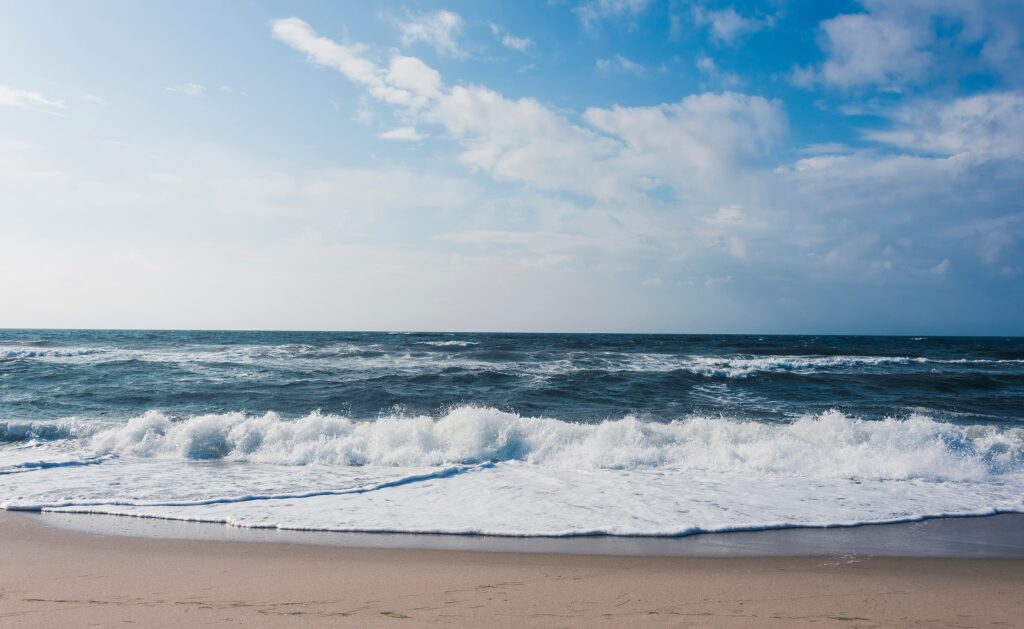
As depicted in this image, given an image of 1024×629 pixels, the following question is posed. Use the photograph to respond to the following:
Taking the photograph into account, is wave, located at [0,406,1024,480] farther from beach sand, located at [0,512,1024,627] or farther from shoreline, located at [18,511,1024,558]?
beach sand, located at [0,512,1024,627]

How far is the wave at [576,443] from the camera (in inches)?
356

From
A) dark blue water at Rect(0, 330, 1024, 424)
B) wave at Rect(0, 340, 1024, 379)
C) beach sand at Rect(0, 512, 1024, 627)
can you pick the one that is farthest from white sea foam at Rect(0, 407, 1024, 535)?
wave at Rect(0, 340, 1024, 379)

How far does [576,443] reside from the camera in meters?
10.2

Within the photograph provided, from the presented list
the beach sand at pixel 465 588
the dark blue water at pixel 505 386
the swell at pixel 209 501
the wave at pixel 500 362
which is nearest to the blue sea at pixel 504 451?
the swell at pixel 209 501

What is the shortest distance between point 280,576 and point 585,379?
50.0 feet

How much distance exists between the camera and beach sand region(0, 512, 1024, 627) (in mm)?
3736

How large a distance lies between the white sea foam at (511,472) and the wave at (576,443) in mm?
36

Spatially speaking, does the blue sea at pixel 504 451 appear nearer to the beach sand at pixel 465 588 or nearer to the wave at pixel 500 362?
the beach sand at pixel 465 588

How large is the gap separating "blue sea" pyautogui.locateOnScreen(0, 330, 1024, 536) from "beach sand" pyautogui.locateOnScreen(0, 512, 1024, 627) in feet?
2.98

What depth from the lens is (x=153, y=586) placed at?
4.27 meters

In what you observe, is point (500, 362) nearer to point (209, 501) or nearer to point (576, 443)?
point (576, 443)

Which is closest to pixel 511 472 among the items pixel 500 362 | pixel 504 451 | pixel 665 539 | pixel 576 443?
pixel 504 451

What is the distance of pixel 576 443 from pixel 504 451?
1362 mm

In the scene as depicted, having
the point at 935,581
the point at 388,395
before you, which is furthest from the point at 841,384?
the point at 935,581
